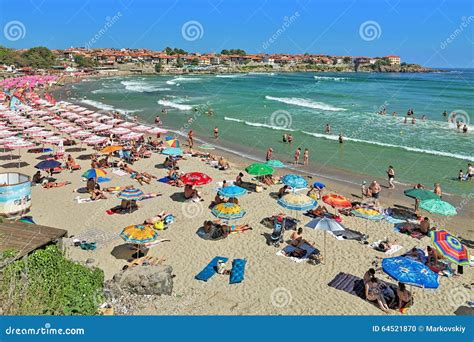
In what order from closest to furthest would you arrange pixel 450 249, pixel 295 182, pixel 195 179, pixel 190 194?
pixel 450 249, pixel 295 182, pixel 195 179, pixel 190 194

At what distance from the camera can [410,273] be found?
8.33m

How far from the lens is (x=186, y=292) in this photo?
9.21m

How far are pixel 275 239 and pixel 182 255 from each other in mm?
2786

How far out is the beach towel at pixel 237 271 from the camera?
9727 millimetres

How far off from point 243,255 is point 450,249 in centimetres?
536

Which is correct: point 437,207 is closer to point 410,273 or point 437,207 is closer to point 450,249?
point 450,249

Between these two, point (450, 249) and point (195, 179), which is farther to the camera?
point (195, 179)

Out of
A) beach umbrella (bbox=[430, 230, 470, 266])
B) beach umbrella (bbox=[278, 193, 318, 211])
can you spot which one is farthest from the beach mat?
beach umbrella (bbox=[278, 193, 318, 211])

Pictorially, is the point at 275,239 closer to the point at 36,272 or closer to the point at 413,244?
the point at 413,244

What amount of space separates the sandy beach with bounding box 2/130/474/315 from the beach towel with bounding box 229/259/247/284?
0.15 metres

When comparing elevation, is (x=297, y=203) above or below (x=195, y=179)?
above

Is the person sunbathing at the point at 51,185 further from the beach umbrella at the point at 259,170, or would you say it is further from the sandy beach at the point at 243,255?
the beach umbrella at the point at 259,170

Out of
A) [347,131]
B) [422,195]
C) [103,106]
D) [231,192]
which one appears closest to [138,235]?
[231,192]
